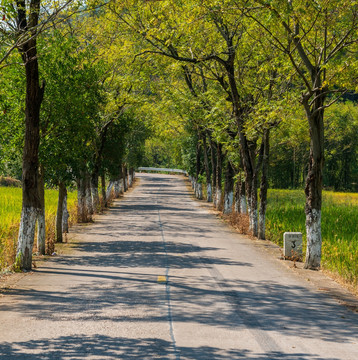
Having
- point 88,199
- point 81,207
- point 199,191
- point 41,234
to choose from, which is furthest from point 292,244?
point 199,191

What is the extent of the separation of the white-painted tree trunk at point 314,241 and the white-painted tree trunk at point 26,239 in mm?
7406

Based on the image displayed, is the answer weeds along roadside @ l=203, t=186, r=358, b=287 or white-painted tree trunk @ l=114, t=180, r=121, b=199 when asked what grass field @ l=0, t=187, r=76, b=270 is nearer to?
weeds along roadside @ l=203, t=186, r=358, b=287

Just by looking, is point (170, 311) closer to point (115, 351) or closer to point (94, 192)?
point (115, 351)

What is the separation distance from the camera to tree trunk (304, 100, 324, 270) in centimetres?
1570

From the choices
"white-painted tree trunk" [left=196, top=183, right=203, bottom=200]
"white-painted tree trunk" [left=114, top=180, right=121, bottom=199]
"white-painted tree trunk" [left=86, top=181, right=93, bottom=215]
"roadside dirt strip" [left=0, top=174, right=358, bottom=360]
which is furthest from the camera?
"white-painted tree trunk" [left=196, top=183, right=203, bottom=200]

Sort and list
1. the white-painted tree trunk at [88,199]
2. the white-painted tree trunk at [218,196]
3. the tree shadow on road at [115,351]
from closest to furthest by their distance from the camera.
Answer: the tree shadow on road at [115,351], the white-painted tree trunk at [88,199], the white-painted tree trunk at [218,196]

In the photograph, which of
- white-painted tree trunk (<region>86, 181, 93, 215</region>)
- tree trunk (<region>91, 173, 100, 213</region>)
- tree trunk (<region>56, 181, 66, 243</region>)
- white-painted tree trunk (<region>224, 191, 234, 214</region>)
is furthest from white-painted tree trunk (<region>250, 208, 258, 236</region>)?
tree trunk (<region>91, 173, 100, 213</region>)

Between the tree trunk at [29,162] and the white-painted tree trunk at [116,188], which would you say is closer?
the tree trunk at [29,162]

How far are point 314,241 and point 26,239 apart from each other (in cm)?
765

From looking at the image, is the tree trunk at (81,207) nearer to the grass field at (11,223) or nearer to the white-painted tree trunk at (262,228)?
the grass field at (11,223)

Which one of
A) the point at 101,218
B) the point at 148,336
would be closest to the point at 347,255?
the point at 148,336

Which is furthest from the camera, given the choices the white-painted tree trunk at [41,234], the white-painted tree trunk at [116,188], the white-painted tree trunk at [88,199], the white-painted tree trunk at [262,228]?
the white-painted tree trunk at [116,188]

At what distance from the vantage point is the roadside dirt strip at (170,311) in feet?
25.6

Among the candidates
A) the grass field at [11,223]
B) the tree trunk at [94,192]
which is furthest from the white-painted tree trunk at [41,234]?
the tree trunk at [94,192]
